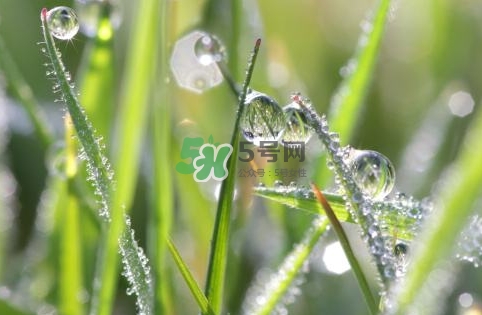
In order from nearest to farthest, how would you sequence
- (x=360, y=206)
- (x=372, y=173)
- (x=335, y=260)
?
(x=360, y=206) → (x=372, y=173) → (x=335, y=260)

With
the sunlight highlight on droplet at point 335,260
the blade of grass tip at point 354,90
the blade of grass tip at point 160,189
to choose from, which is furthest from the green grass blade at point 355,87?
the blade of grass tip at point 160,189

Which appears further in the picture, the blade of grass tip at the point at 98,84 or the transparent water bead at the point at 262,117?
the blade of grass tip at the point at 98,84

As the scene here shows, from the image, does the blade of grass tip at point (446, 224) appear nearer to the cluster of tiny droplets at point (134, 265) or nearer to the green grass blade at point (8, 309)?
the cluster of tiny droplets at point (134, 265)

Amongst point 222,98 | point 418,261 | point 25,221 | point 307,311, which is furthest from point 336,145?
point 25,221

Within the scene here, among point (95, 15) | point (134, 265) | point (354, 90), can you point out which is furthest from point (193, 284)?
point (95, 15)

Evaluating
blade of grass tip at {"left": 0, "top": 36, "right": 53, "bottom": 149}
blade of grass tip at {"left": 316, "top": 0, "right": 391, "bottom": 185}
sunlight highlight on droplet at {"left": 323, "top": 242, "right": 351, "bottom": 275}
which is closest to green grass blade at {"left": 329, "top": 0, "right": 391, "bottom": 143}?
blade of grass tip at {"left": 316, "top": 0, "right": 391, "bottom": 185}

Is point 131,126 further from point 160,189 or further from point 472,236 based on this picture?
point 472,236
